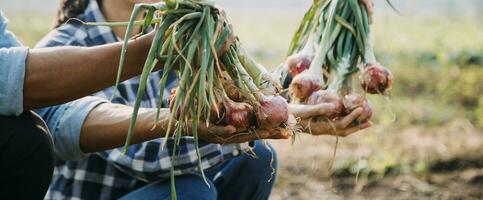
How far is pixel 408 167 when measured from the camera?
264 cm

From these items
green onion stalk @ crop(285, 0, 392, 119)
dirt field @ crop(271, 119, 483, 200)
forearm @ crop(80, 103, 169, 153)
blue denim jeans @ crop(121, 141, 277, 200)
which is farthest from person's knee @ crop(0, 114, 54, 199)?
dirt field @ crop(271, 119, 483, 200)

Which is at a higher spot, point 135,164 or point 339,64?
point 339,64

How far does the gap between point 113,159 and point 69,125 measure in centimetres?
16

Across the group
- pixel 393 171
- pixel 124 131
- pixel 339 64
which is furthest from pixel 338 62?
pixel 393 171

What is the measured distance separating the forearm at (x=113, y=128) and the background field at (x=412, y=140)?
0.39 metres

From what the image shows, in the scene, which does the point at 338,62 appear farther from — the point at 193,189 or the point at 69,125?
the point at 69,125

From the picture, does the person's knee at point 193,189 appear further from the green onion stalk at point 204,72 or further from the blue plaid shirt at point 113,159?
the green onion stalk at point 204,72

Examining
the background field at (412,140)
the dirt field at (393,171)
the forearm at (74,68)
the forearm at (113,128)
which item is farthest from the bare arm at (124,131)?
the dirt field at (393,171)

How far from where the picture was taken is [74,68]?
117cm

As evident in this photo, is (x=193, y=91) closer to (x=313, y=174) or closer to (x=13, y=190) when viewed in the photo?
(x=13, y=190)

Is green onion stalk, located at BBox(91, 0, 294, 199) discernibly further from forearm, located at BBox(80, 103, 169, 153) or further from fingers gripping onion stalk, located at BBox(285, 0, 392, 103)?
fingers gripping onion stalk, located at BBox(285, 0, 392, 103)

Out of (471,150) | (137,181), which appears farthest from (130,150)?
(471,150)

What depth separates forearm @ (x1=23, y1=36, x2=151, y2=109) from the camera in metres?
1.17

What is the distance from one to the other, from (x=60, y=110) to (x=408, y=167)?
1557 mm
